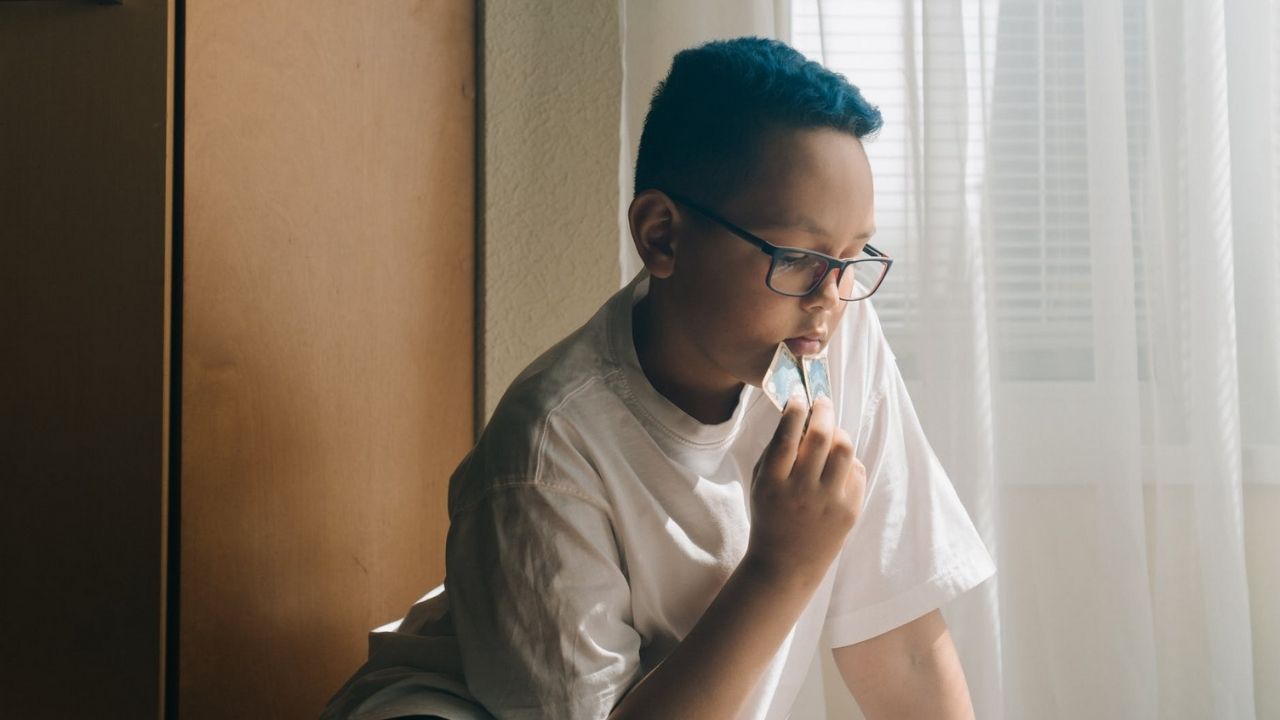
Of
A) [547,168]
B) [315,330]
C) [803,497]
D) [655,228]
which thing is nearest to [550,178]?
[547,168]

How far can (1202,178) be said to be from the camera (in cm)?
143

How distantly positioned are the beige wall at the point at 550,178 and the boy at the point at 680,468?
459mm

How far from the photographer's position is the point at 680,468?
1.00 metres

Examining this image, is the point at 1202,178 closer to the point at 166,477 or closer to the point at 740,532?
the point at 740,532

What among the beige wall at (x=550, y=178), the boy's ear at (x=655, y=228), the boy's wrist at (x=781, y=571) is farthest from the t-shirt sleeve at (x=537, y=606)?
the beige wall at (x=550, y=178)

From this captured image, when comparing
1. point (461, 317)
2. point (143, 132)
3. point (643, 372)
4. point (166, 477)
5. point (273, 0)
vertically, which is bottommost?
point (166, 477)

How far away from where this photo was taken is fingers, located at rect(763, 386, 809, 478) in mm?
938

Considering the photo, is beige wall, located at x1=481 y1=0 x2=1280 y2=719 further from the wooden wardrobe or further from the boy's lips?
the boy's lips

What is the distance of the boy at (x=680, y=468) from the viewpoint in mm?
880

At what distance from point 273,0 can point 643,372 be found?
2.01 ft

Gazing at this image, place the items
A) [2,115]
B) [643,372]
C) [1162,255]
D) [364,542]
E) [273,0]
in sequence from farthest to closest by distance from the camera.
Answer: [1162,255] → [364,542] → [273,0] → [643,372] → [2,115]

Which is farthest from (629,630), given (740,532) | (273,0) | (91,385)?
(273,0)

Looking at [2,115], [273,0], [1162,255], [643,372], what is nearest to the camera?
[2,115]

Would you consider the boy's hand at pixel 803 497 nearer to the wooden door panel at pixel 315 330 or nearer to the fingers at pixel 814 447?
the fingers at pixel 814 447
